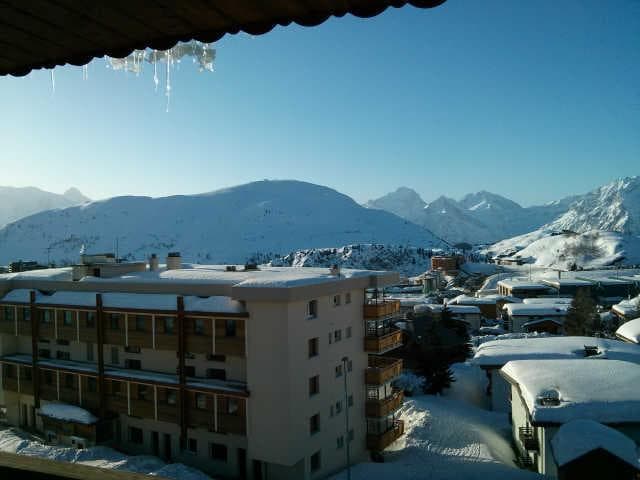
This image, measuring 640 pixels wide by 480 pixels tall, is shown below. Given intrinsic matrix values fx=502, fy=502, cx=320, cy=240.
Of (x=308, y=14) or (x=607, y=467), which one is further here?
(x=607, y=467)

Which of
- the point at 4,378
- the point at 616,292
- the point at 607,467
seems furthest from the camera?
the point at 616,292

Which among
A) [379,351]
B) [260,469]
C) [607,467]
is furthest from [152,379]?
[607,467]

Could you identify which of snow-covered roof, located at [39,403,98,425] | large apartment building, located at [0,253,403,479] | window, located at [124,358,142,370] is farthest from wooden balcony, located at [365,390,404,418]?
snow-covered roof, located at [39,403,98,425]

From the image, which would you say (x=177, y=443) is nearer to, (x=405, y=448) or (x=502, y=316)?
(x=405, y=448)

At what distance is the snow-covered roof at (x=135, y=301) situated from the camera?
810 inches

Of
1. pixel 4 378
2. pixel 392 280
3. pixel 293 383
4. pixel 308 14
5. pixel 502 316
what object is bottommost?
pixel 502 316

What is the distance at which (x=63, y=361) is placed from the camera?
1022 inches

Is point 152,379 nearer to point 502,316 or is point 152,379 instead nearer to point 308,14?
point 308,14

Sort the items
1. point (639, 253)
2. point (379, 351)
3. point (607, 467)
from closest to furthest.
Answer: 1. point (607, 467)
2. point (379, 351)
3. point (639, 253)

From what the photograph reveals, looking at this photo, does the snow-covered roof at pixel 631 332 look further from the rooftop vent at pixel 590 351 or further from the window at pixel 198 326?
the window at pixel 198 326

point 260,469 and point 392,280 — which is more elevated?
point 392,280

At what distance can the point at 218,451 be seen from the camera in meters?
21.3

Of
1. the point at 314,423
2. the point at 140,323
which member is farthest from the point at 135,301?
the point at 314,423

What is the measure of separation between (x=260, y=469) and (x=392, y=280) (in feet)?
37.1
